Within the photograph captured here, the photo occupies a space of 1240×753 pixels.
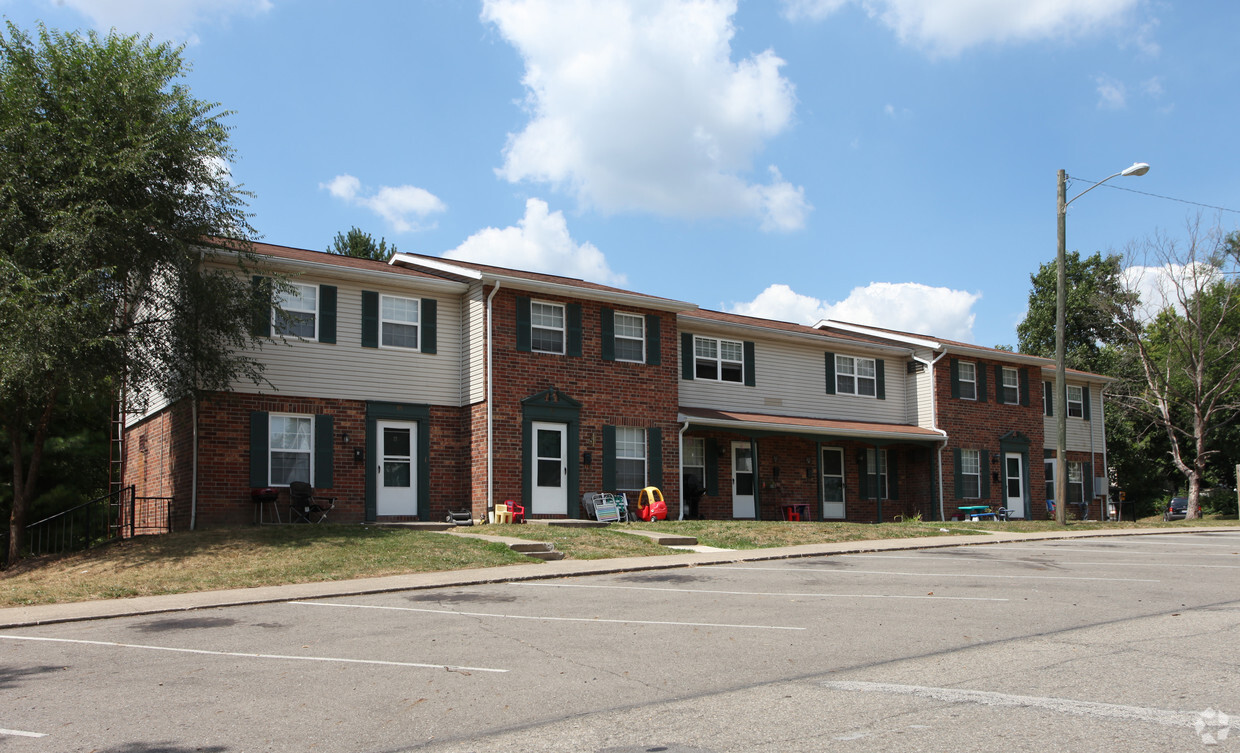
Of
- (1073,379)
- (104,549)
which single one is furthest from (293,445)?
(1073,379)

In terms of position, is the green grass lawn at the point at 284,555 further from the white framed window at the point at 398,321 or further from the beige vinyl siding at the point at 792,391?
the beige vinyl siding at the point at 792,391

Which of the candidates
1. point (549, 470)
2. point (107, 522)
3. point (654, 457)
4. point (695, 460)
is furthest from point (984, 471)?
point (107, 522)

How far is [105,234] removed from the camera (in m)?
14.6

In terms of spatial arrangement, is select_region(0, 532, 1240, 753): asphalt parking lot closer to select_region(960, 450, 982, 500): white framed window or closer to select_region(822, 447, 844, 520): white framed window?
select_region(822, 447, 844, 520): white framed window

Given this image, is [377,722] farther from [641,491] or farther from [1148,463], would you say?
[1148,463]

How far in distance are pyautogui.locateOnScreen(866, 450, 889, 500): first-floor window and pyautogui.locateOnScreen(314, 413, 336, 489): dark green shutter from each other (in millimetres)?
14816

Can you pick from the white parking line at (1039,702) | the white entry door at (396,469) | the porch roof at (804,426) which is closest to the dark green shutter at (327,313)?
the white entry door at (396,469)

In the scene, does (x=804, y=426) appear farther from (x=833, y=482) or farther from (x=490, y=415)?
Result: (x=490, y=415)

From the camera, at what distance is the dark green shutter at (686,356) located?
23.6 m

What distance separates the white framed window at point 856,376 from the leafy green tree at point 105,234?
16.1 m

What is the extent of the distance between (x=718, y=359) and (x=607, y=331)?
13.9 feet

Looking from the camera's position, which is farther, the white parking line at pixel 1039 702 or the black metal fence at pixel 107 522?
the black metal fence at pixel 107 522

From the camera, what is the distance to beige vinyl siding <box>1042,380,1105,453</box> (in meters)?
Result: 31.5

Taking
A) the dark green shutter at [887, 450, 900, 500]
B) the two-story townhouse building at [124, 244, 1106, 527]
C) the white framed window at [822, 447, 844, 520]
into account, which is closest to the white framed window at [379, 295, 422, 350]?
the two-story townhouse building at [124, 244, 1106, 527]
